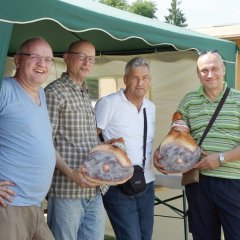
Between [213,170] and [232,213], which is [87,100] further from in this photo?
[232,213]

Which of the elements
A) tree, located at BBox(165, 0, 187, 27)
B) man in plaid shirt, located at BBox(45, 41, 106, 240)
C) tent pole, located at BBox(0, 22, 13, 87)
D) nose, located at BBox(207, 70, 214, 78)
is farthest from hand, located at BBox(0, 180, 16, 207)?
tree, located at BBox(165, 0, 187, 27)

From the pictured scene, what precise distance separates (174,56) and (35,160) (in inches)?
92.8

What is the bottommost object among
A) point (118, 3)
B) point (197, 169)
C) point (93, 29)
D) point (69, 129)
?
point (197, 169)

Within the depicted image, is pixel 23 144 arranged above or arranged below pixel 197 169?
above

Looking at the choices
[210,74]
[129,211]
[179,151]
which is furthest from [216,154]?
[129,211]

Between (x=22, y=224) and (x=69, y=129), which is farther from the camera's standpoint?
(x=69, y=129)

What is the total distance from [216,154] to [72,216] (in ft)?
3.07

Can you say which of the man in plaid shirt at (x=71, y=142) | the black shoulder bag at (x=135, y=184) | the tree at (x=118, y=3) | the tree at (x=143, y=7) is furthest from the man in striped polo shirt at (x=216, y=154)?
the tree at (x=143, y=7)

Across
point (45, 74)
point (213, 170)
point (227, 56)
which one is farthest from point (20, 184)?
point (227, 56)

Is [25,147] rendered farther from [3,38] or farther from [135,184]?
[135,184]

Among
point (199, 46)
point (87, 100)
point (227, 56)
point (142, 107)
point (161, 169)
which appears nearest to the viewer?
point (87, 100)

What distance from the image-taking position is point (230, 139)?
269 centimetres

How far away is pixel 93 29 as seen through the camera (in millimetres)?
2357

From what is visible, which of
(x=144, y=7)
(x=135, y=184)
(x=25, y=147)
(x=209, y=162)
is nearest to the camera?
(x=25, y=147)
